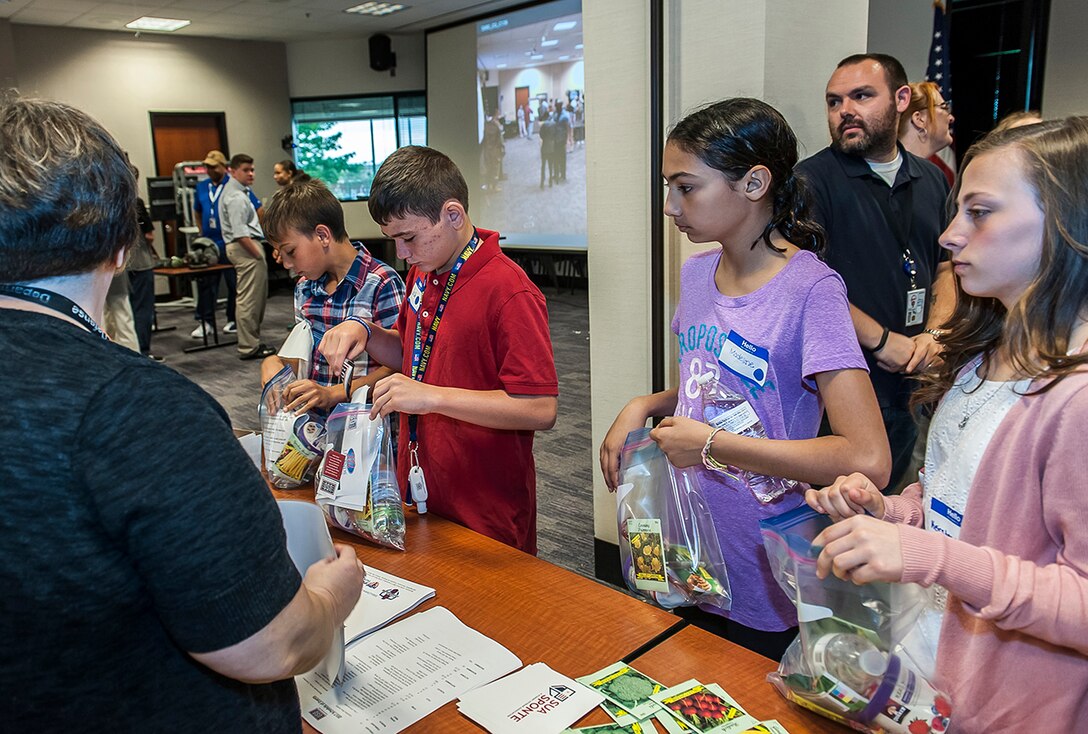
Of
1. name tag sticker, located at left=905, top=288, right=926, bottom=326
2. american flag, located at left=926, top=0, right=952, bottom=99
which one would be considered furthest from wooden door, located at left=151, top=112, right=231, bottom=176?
name tag sticker, located at left=905, top=288, right=926, bottom=326

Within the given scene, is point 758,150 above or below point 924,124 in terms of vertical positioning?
below

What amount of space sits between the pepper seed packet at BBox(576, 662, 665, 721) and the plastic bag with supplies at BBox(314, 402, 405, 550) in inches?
22.6

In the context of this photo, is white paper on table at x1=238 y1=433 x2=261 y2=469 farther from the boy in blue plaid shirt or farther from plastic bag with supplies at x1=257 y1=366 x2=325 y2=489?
the boy in blue plaid shirt

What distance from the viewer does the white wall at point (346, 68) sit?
11.2 meters

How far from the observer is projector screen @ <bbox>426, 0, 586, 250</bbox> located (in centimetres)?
922

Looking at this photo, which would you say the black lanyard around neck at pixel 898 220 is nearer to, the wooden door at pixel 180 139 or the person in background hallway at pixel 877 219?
the person in background hallway at pixel 877 219

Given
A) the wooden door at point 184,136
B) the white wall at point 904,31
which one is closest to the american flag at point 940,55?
the white wall at point 904,31

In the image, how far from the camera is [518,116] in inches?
389

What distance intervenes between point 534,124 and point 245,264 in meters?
4.23

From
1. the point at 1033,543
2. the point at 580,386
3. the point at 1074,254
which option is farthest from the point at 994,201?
the point at 580,386

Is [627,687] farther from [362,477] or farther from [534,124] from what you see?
[534,124]

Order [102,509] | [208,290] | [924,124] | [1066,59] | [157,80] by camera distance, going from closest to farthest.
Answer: [102,509], [924,124], [1066,59], [208,290], [157,80]

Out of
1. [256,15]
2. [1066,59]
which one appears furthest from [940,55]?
[256,15]

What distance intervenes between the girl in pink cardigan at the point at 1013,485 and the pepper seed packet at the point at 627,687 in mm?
326
